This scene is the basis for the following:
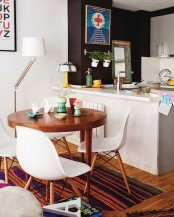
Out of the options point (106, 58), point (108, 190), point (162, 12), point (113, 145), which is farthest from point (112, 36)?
point (108, 190)

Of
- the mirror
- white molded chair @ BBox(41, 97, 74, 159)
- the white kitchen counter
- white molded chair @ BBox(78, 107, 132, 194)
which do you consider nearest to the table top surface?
white molded chair @ BBox(78, 107, 132, 194)

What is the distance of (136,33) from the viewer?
5.86m

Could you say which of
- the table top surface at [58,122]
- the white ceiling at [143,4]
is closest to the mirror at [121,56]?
the white ceiling at [143,4]

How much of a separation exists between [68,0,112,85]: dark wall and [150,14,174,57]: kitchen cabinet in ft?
4.36

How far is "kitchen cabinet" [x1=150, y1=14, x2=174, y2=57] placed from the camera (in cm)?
552

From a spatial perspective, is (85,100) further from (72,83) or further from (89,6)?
(89,6)

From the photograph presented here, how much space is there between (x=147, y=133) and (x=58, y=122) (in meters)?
1.30

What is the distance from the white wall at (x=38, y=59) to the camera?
4277 millimetres

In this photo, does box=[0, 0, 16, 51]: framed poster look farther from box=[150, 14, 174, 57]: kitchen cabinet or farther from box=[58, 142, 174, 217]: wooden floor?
box=[150, 14, 174, 57]: kitchen cabinet

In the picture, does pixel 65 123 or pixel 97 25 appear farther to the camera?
pixel 97 25

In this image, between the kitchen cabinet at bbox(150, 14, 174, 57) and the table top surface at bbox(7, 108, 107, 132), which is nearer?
the table top surface at bbox(7, 108, 107, 132)

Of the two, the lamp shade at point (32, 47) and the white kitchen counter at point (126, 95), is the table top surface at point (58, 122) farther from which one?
the lamp shade at point (32, 47)

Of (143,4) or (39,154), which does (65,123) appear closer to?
(39,154)

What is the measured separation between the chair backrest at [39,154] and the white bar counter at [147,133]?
60.0 inches
